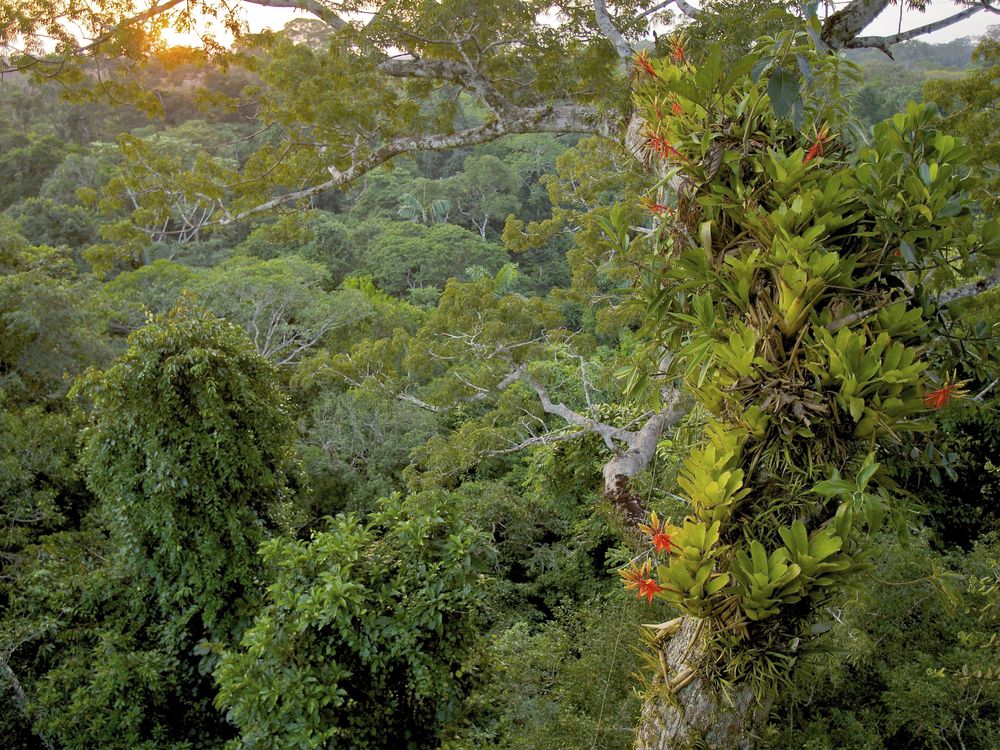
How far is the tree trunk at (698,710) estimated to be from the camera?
3.43 ft

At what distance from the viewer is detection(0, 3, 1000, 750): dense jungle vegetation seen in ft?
3.32

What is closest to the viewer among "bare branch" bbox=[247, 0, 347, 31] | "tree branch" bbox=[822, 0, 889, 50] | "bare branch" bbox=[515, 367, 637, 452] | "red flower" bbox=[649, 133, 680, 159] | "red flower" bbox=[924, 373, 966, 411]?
"red flower" bbox=[924, 373, 966, 411]

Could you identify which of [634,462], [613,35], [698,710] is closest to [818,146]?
[698,710]

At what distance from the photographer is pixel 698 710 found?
1056mm

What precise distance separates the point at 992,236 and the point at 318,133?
3.19 m

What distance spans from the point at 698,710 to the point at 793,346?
541 mm

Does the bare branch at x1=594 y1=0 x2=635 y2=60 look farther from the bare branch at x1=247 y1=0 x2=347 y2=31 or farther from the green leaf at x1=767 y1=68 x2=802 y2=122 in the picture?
the green leaf at x1=767 y1=68 x2=802 y2=122

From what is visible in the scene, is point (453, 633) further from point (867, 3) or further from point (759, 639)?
point (867, 3)

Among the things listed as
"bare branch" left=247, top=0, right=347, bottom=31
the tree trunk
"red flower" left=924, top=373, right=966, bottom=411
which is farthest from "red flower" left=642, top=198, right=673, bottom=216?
"bare branch" left=247, top=0, right=347, bottom=31

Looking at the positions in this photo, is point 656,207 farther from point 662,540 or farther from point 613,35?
point 613,35

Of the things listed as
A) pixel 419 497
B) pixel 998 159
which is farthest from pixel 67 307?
pixel 998 159

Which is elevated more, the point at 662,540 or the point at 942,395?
the point at 942,395

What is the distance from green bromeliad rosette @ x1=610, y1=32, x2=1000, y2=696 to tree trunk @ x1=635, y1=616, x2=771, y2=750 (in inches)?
2.0

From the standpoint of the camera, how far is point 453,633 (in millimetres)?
2762
